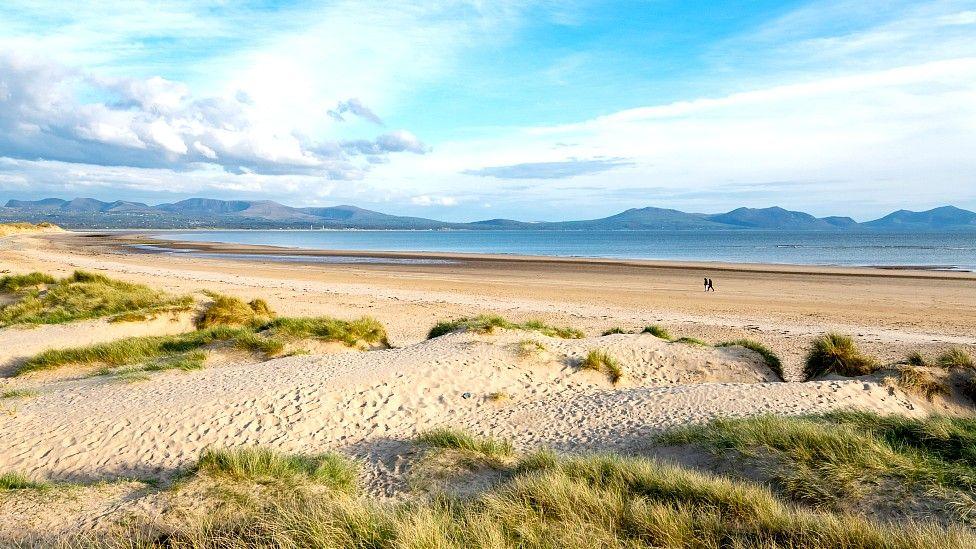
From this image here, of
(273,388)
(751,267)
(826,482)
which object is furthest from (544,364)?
(751,267)

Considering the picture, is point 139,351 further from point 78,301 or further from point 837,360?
point 837,360

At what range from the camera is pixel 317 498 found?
16.0ft

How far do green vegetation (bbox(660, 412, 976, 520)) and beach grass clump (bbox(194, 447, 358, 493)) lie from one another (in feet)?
11.6

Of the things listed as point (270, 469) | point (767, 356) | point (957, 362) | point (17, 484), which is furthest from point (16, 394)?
point (957, 362)

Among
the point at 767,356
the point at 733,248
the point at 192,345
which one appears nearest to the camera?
the point at 767,356

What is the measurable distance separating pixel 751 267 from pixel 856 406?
36.9 m

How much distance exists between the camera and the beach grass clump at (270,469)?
542 centimetres

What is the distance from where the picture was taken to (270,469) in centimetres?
559

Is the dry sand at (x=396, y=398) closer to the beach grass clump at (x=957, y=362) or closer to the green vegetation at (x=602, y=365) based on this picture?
the green vegetation at (x=602, y=365)

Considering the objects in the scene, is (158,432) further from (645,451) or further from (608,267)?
(608,267)

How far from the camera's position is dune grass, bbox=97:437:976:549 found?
3.94m

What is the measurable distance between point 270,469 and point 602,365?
20.0ft

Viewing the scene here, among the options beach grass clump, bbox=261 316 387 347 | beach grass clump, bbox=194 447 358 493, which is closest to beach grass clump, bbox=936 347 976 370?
beach grass clump, bbox=194 447 358 493

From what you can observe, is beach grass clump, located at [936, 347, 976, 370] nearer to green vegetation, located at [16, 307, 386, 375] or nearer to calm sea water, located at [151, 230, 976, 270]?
green vegetation, located at [16, 307, 386, 375]
